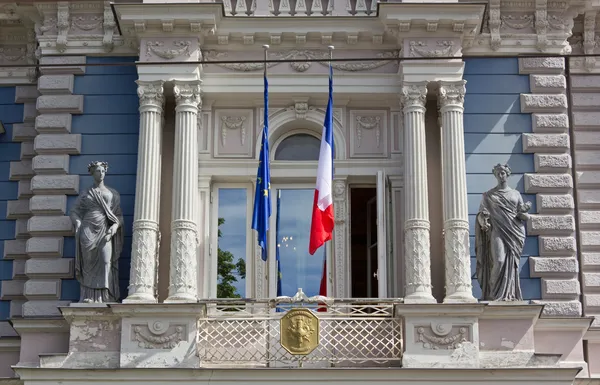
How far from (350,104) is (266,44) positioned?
186 cm

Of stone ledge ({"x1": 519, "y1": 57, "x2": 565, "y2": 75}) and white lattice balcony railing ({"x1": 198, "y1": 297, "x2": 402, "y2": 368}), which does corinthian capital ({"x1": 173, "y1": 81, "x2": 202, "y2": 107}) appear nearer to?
white lattice balcony railing ({"x1": 198, "y1": 297, "x2": 402, "y2": 368})

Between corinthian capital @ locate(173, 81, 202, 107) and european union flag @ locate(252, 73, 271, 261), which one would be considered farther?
corinthian capital @ locate(173, 81, 202, 107)

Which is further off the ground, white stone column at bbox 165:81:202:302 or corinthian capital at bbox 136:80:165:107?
corinthian capital at bbox 136:80:165:107

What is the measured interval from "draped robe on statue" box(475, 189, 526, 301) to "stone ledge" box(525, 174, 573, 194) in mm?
820

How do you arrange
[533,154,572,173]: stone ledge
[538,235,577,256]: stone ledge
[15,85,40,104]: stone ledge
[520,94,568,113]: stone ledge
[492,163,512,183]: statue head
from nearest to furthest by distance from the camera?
[492,163,512,183]: statue head → [538,235,577,256]: stone ledge → [533,154,572,173]: stone ledge → [520,94,568,113]: stone ledge → [15,85,40,104]: stone ledge

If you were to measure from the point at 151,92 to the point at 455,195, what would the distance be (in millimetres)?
5514

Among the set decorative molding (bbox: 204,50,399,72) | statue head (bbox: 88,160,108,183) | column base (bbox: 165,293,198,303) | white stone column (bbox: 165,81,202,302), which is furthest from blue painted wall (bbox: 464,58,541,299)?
statue head (bbox: 88,160,108,183)

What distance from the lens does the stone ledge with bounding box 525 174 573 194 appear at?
73.7 feet

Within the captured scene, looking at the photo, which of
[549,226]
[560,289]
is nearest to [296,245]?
[549,226]

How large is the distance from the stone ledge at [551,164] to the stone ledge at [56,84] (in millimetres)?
8437

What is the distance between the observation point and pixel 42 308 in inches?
864

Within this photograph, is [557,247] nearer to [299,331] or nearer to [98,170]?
[299,331]

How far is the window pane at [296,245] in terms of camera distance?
22.3 metres

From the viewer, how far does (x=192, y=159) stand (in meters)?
21.9
